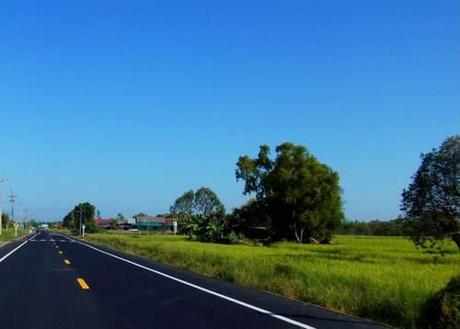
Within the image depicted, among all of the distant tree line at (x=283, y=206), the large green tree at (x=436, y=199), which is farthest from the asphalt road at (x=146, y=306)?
the distant tree line at (x=283, y=206)

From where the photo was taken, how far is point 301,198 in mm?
89500

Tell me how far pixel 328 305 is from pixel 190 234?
80045 mm

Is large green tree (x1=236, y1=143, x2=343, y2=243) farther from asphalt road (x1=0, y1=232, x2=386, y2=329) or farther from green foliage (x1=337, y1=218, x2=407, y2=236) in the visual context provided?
asphalt road (x1=0, y1=232, x2=386, y2=329)

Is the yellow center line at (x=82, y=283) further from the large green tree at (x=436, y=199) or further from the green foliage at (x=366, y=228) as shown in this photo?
the green foliage at (x=366, y=228)

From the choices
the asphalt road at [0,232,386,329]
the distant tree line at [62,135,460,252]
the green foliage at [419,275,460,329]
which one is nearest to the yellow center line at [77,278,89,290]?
the asphalt road at [0,232,386,329]

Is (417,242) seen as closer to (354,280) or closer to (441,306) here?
(354,280)

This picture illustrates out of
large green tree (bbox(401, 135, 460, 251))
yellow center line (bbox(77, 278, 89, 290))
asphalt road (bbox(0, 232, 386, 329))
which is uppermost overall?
large green tree (bbox(401, 135, 460, 251))

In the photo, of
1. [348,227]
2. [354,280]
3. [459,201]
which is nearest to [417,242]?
[459,201]

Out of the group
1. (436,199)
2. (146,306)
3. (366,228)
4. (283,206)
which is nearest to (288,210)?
(283,206)

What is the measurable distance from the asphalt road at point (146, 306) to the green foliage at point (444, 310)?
804mm

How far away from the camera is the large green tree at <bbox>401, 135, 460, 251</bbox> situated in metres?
49.5

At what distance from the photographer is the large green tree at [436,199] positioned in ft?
163

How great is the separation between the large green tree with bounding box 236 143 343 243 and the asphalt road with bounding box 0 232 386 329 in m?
69.2

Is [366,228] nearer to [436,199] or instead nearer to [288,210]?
[288,210]
